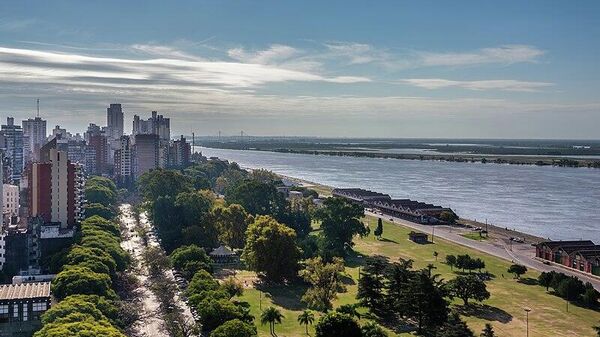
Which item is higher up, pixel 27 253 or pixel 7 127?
pixel 7 127

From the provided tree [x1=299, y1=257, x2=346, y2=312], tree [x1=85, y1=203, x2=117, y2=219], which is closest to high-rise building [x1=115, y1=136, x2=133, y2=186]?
tree [x1=85, y1=203, x2=117, y2=219]

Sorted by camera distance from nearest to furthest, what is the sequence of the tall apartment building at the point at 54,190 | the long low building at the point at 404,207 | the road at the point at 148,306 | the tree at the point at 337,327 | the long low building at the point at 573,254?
the tree at the point at 337,327 → the road at the point at 148,306 → the long low building at the point at 573,254 → the tall apartment building at the point at 54,190 → the long low building at the point at 404,207

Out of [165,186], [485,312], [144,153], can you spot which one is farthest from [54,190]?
[144,153]

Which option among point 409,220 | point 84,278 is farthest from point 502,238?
point 84,278

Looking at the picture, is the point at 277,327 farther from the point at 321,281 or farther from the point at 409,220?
the point at 409,220

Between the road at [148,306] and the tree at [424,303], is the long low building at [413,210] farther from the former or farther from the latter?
the tree at [424,303]

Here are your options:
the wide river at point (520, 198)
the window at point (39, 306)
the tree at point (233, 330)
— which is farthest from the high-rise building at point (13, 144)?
the tree at point (233, 330)
